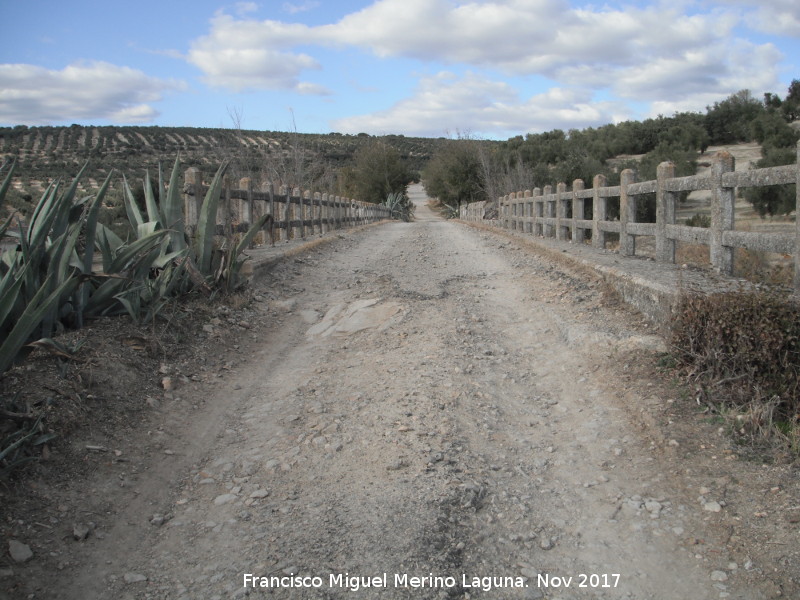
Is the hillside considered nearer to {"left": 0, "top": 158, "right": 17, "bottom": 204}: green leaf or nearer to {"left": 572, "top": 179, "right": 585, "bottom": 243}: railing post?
{"left": 572, "top": 179, "right": 585, "bottom": 243}: railing post

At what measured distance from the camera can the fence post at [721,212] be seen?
255 inches

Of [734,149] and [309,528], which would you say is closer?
[309,528]

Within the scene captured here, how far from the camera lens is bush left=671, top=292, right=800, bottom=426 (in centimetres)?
411

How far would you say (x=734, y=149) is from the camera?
124ft

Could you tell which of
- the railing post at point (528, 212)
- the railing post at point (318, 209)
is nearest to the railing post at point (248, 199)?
the railing post at point (318, 209)

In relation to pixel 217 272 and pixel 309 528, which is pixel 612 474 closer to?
pixel 309 528

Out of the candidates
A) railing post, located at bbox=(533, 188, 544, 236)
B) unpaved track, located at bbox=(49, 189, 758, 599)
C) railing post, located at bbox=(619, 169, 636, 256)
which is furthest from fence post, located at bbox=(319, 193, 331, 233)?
unpaved track, located at bbox=(49, 189, 758, 599)

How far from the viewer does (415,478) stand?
3.48m

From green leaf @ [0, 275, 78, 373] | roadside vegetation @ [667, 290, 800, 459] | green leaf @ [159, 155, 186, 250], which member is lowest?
roadside vegetation @ [667, 290, 800, 459]

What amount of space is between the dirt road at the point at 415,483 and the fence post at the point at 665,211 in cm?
223

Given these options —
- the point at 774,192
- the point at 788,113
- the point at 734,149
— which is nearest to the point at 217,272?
the point at 774,192

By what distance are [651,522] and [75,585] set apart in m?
2.60

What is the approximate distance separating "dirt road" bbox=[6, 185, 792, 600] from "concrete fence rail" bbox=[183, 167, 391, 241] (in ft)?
10.9

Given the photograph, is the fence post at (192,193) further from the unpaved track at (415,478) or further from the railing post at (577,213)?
the railing post at (577,213)
